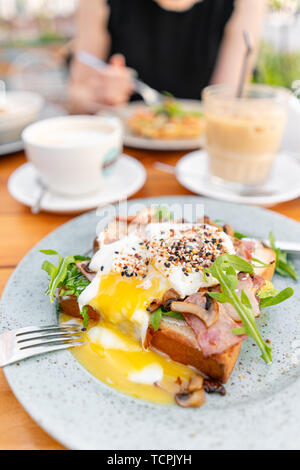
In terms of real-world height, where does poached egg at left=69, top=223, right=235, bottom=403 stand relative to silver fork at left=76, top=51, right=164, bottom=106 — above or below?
below

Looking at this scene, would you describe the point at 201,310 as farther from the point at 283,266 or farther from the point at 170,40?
the point at 170,40

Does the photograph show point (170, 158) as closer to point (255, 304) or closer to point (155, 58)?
point (255, 304)

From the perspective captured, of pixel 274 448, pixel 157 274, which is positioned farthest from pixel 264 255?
pixel 274 448

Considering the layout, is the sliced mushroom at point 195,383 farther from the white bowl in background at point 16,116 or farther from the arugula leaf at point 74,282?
the white bowl in background at point 16,116

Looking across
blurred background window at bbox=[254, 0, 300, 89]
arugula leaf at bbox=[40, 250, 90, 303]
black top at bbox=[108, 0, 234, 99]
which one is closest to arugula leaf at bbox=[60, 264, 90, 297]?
arugula leaf at bbox=[40, 250, 90, 303]

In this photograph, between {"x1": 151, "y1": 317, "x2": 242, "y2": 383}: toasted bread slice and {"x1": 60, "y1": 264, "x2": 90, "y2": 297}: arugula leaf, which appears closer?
{"x1": 151, "y1": 317, "x2": 242, "y2": 383}: toasted bread slice

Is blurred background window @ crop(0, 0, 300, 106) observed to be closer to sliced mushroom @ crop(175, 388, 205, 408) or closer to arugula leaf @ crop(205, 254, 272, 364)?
arugula leaf @ crop(205, 254, 272, 364)
